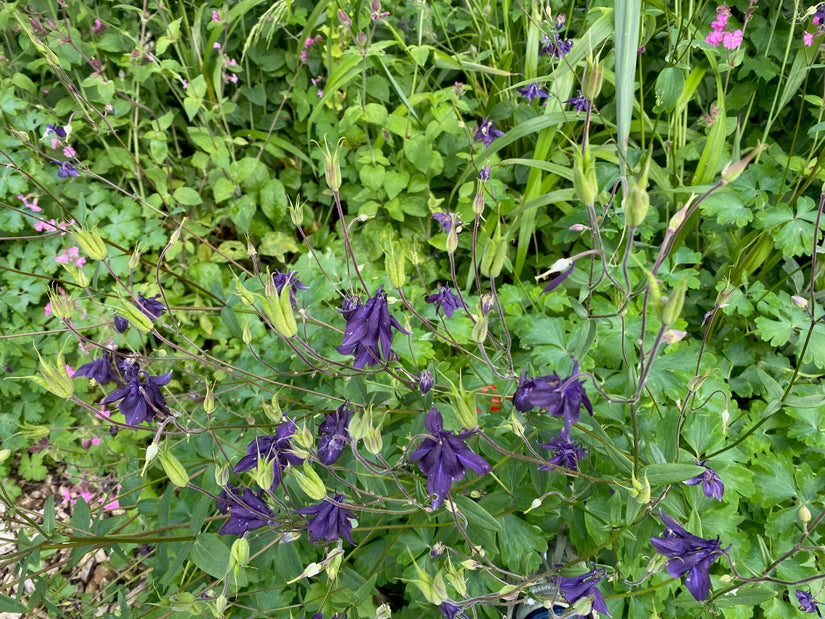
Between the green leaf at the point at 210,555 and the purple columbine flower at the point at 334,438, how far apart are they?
270mm

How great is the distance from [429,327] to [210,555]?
0.63m

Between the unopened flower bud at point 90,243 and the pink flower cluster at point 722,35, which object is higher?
the pink flower cluster at point 722,35

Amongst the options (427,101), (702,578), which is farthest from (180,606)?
(427,101)

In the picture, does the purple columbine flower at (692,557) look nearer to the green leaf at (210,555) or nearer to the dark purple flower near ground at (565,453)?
the dark purple flower near ground at (565,453)

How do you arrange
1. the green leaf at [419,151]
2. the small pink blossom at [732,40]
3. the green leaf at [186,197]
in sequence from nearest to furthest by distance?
the small pink blossom at [732,40] < the green leaf at [419,151] < the green leaf at [186,197]

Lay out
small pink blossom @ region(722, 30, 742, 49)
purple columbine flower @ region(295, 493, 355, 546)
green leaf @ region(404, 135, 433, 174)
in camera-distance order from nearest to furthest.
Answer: purple columbine flower @ region(295, 493, 355, 546) → small pink blossom @ region(722, 30, 742, 49) → green leaf @ region(404, 135, 433, 174)

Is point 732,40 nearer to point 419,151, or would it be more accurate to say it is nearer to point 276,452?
point 419,151

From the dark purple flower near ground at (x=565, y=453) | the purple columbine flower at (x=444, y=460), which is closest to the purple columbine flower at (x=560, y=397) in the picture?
the purple columbine flower at (x=444, y=460)

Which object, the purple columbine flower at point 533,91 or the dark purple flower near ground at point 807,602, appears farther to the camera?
the purple columbine flower at point 533,91

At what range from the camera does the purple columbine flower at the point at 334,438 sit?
0.99 meters

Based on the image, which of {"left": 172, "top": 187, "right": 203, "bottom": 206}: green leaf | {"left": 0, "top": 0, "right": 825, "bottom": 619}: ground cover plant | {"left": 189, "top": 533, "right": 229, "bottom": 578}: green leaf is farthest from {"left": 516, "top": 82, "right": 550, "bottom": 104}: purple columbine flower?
{"left": 189, "top": 533, "right": 229, "bottom": 578}: green leaf

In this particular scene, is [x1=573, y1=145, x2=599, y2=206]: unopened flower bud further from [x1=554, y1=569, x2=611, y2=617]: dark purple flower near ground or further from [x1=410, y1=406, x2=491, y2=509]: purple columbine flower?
[x1=554, y1=569, x2=611, y2=617]: dark purple flower near ground

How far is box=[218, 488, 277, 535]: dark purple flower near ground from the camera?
98 cm

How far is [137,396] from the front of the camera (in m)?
1.03
